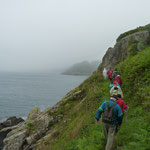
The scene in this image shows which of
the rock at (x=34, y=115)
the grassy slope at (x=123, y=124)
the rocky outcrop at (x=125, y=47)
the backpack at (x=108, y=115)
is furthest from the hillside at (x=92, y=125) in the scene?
the rocky outcrop at (x=125, y=47)

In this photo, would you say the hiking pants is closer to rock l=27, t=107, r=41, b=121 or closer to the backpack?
the backpack

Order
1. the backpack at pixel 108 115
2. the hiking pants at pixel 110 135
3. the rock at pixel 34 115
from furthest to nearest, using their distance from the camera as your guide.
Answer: the rock at pixel 34 115 → the hiking pants at pixel 110 135 → the backpack at pixel 108 115

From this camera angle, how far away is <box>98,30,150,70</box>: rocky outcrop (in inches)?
707

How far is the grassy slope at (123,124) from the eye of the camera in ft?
14.6

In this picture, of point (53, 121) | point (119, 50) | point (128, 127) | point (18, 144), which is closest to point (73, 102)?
point (53, 121)

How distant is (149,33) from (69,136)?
19.2 metres

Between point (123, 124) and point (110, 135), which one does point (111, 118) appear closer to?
point (110, 135)

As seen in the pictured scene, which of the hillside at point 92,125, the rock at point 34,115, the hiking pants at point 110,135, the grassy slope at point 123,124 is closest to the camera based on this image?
the hiking pants at point 110,135

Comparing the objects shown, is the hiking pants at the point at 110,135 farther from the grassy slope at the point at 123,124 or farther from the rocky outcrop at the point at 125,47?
the rocky outcrop at the point at 125,47

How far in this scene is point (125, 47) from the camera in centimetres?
1956

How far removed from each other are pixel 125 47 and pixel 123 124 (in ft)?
54.2

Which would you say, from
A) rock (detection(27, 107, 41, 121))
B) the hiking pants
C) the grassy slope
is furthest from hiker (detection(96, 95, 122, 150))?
rock (detection(27, 107, 41, 121))

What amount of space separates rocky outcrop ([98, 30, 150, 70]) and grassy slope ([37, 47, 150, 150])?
8759 millimetres

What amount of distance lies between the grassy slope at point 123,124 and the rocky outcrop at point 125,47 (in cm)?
876
